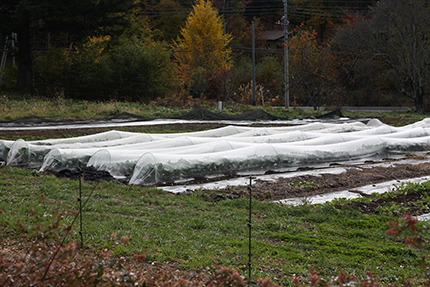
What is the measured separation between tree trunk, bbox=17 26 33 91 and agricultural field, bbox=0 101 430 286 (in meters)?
19.7

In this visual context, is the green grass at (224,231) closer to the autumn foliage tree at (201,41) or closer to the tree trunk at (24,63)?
the tree trunk at (24,63)

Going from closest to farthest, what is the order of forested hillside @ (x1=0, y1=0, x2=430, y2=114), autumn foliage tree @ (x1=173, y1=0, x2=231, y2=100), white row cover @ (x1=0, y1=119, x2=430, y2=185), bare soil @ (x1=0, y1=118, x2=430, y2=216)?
bare soil @ (x1=0, y1=118, x2=430, y2=216) → white row cover @ (x1=0, y1=119, x2=430, y2=185) → forested hillside @ (x1=0, y1=0, x2=430, y2=114) → autumn foliage tree @ (x1=173, y1=0, x2=231, y2=100)

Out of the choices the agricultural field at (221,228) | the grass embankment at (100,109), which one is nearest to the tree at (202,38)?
the grass embankment at (100,109)

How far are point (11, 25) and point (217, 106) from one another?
12.7 meters

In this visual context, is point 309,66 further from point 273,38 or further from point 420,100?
point 273,38

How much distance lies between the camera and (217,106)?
953 inches

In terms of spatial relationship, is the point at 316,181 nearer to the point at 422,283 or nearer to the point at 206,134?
the point at 422,283

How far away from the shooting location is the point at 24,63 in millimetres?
26031

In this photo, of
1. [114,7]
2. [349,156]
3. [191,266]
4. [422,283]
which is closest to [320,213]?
[422,283]

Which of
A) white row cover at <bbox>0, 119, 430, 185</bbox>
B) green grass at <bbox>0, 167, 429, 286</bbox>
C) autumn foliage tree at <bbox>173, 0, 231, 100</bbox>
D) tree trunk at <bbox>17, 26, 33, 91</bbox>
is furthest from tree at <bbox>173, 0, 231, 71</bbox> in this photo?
green grass at <bbox>0, 167, 429, 286</bbox>

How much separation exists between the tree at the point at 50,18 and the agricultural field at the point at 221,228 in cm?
1778

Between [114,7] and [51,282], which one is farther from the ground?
[114,7]

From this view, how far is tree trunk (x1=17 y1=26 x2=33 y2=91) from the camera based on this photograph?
1003 inches

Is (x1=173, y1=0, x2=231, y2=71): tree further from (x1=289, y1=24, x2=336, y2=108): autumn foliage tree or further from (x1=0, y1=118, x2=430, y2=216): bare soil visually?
(x1=0, y1=118, x2=430, y2=216): bare soil
